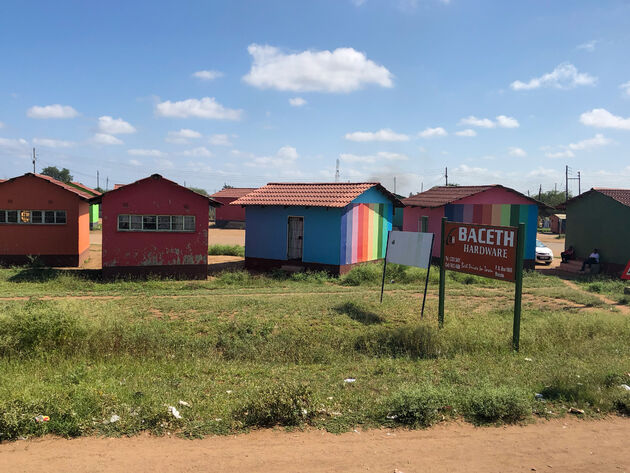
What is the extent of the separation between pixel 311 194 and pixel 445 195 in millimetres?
7572

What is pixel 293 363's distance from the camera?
26.7ft

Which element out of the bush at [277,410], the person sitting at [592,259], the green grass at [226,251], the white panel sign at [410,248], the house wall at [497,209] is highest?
the house wall at [497,209]

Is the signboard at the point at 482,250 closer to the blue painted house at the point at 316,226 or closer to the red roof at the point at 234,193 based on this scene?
the blue painted house at the point at 316,226

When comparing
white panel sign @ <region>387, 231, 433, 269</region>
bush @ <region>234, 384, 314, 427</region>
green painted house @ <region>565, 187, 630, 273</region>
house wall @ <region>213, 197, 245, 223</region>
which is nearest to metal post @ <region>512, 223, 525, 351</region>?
white panel sign @ <region>387, 231, 433, 269</region>

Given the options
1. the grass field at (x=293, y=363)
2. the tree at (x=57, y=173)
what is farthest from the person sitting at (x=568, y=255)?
the tree at (x=57, y=173)

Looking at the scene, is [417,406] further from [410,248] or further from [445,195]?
[445,195]

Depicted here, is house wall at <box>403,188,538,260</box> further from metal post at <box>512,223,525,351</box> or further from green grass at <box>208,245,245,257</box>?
metal post at <box>512,223,525,351</box>

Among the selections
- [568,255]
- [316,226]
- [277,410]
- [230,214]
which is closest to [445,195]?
[568,255]

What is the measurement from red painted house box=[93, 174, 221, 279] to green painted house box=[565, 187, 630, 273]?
54.5 feet

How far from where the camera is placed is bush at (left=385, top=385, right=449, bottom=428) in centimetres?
547

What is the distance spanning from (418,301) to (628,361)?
20.5 feet

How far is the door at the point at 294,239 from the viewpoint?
791 inches

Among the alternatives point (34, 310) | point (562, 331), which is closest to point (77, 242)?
point (34, 310)

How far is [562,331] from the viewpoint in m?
9.59
